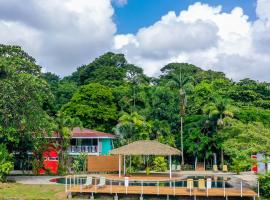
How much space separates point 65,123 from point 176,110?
14003mm

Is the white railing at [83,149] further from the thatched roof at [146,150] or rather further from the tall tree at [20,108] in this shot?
the thatched roof at [146,150]

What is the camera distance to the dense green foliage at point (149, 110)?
3123 centimetres

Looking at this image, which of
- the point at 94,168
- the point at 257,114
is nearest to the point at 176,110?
the point at 257,114

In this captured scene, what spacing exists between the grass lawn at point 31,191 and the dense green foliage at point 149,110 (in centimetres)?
468

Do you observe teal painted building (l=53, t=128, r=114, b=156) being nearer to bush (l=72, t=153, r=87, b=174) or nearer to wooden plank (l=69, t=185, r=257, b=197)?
bush (l=72, t=153, r=87, b=174)

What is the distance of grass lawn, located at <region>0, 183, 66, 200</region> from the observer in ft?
77.3

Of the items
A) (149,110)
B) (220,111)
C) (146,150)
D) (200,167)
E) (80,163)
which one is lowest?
(200,167)

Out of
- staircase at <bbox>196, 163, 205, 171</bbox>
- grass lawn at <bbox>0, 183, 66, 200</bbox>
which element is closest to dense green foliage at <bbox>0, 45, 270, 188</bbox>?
staircase at <bbox>196, 163, 205, 171</bbox>

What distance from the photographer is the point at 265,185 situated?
24406mm

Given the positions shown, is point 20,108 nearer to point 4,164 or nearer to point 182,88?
point 4,164

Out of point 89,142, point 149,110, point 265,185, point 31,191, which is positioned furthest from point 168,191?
point 149,110

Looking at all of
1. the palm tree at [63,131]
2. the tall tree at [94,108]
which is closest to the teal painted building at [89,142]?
the palm tree at [63,131]

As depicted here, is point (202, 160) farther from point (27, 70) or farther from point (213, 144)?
point (27, 70)

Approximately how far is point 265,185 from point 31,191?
13.9m
